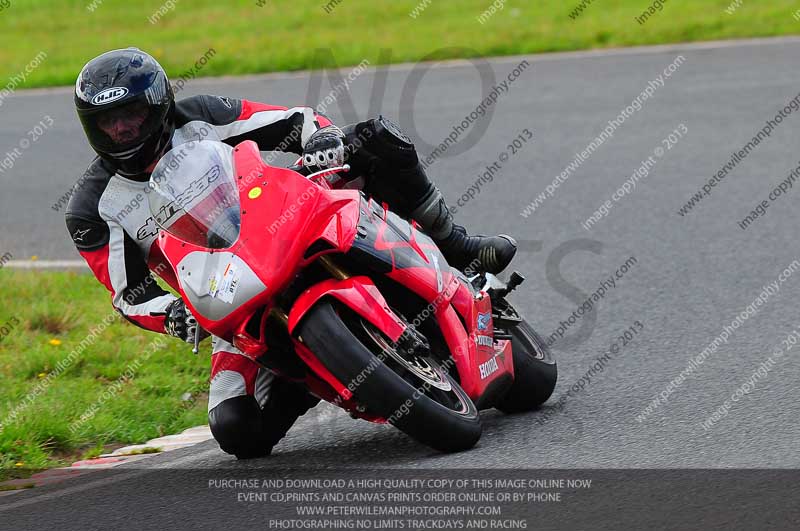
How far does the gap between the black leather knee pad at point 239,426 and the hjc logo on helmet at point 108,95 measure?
130 cm

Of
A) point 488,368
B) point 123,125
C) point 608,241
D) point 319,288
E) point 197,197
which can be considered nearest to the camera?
point 319,288

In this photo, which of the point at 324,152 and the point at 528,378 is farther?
the point at 528,378

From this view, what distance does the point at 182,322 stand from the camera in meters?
4.97

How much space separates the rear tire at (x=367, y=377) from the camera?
435 centimetres

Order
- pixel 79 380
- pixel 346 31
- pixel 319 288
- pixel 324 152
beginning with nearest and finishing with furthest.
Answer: pixel 319 288 → pixel 324 152 → pixel 79 380 → pixel 346 31

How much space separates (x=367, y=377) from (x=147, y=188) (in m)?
1.46

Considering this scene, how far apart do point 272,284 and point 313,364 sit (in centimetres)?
33

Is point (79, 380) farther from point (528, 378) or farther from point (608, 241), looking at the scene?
point (608, 241)

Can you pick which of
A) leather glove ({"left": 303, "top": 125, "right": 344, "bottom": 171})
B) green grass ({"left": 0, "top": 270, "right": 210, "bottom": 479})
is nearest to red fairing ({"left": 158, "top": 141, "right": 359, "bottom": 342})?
leather glove ({"left": 303, "top": 125, "right": 344, "bottom": 171})

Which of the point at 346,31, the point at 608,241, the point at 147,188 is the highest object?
the point at 147,188

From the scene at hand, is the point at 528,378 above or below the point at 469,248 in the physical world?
below

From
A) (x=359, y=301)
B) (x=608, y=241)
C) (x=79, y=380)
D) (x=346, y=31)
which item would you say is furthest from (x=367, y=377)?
(x=346, y=31)

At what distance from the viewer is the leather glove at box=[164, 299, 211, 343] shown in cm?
494

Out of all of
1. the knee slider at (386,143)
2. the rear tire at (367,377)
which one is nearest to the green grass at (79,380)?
the knee slider at (386,143)
